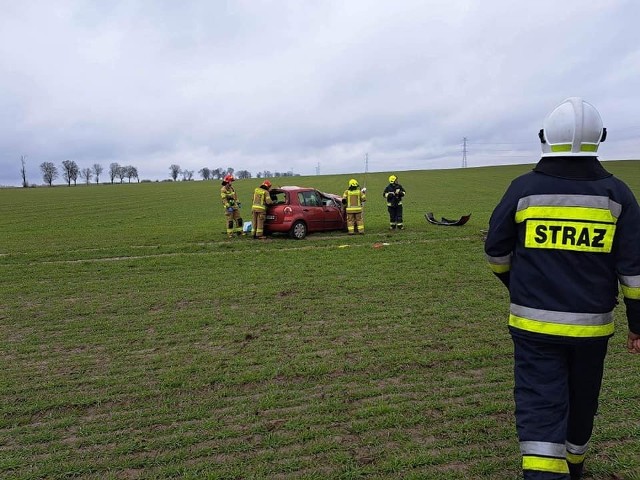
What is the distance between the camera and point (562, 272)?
246 centimetres

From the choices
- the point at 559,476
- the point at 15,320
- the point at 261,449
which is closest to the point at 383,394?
the point at 261,449

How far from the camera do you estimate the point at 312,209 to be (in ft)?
47.3

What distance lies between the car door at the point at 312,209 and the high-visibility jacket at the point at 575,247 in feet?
38.6

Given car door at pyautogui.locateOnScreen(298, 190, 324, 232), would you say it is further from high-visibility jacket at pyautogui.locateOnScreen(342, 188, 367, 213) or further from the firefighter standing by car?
the firefighter standing by car

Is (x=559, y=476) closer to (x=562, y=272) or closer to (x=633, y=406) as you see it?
(x=562, y=272)

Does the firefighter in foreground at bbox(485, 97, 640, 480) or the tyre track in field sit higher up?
the firefighter in foreground at bbox(485, 97, 640, 480)

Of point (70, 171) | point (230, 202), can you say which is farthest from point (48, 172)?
point (230, 202)

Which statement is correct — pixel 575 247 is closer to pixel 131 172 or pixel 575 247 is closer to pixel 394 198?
pixel 394 198

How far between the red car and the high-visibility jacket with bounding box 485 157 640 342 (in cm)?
1151

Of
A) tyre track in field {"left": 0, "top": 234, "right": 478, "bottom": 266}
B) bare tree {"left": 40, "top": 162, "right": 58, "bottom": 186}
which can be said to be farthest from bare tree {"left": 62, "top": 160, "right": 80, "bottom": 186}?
tyre track in field {"left": 0, "top": 234, "right": 478, "bottom": 266}

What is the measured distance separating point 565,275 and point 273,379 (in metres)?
2.89

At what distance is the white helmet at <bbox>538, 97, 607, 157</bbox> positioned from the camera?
8.23 ft

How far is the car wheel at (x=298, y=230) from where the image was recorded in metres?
14.0

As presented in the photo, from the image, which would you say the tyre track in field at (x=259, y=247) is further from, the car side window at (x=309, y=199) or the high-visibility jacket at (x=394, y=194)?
the high-visibility jacket at (x=394, y=194)
